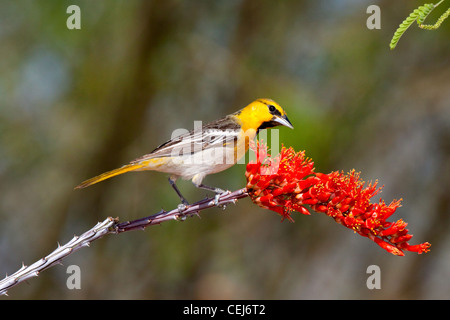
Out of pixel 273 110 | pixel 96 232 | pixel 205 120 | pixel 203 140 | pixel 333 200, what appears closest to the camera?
pixel 96 232

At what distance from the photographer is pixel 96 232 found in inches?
113

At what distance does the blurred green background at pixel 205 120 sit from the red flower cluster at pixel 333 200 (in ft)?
11.6

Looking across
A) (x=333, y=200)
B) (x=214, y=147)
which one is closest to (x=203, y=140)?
(x=214, y=147)

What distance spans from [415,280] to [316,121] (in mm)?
3030

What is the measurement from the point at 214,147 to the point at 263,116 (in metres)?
0.43

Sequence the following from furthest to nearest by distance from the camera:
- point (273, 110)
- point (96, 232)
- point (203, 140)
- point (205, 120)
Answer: point (205, 120), point (203, 140), point (273, 110), point (96, 232)

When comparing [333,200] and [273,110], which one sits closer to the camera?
[333,200]

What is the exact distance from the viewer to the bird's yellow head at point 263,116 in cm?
395

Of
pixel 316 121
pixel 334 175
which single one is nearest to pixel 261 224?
pixel 316 121

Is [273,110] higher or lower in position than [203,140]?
higher

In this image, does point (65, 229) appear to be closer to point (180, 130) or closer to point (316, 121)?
point (180, 130)

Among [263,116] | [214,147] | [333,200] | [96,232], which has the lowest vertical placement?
[96,232]

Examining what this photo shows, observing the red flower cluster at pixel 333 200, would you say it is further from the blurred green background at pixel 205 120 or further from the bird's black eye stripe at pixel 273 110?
the blurred green background at pixel 205 120

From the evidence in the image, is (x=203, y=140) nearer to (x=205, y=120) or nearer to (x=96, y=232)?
(x=96, y=232)
